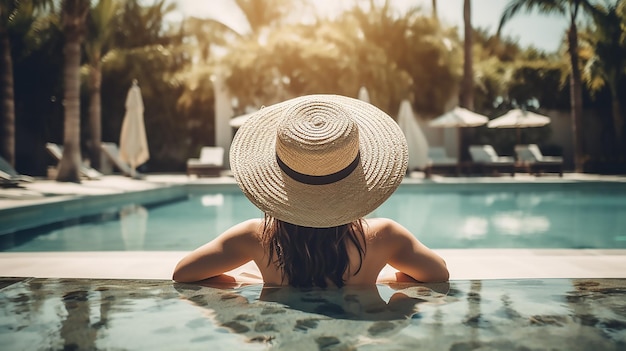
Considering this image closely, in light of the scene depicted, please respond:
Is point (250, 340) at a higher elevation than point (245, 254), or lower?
lower

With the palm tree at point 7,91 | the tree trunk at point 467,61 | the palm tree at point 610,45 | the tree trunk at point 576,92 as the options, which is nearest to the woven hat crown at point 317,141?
the palm tree at point 7,91

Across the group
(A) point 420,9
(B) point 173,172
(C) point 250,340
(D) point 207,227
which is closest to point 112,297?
(C) point 250,340

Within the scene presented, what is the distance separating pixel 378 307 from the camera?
1.63 m

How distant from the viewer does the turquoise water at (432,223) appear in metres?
6.12

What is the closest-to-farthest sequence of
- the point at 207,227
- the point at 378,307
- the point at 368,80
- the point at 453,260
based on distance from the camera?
the point at 378,307, the point at 453,260, the point at 207,227, the point at 368,80

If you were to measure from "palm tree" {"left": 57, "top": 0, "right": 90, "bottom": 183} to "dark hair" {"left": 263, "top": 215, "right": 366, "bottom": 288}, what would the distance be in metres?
11.5

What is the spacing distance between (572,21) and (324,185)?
16.2 meters

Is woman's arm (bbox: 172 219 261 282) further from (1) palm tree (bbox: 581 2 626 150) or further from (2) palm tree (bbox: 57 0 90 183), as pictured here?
(1) palm tree (bbox: 581 2 626 150)

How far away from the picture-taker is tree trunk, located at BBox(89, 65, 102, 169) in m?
15.3

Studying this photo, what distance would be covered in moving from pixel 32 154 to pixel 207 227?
43.0ft

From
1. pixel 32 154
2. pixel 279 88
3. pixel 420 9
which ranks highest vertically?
pixel 420 9

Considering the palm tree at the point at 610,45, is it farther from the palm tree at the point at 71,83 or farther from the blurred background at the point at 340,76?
the palm tree at the point at 71,83

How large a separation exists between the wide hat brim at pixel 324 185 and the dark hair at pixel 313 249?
0.45 feet

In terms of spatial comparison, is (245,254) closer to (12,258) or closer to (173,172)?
(12,258)
